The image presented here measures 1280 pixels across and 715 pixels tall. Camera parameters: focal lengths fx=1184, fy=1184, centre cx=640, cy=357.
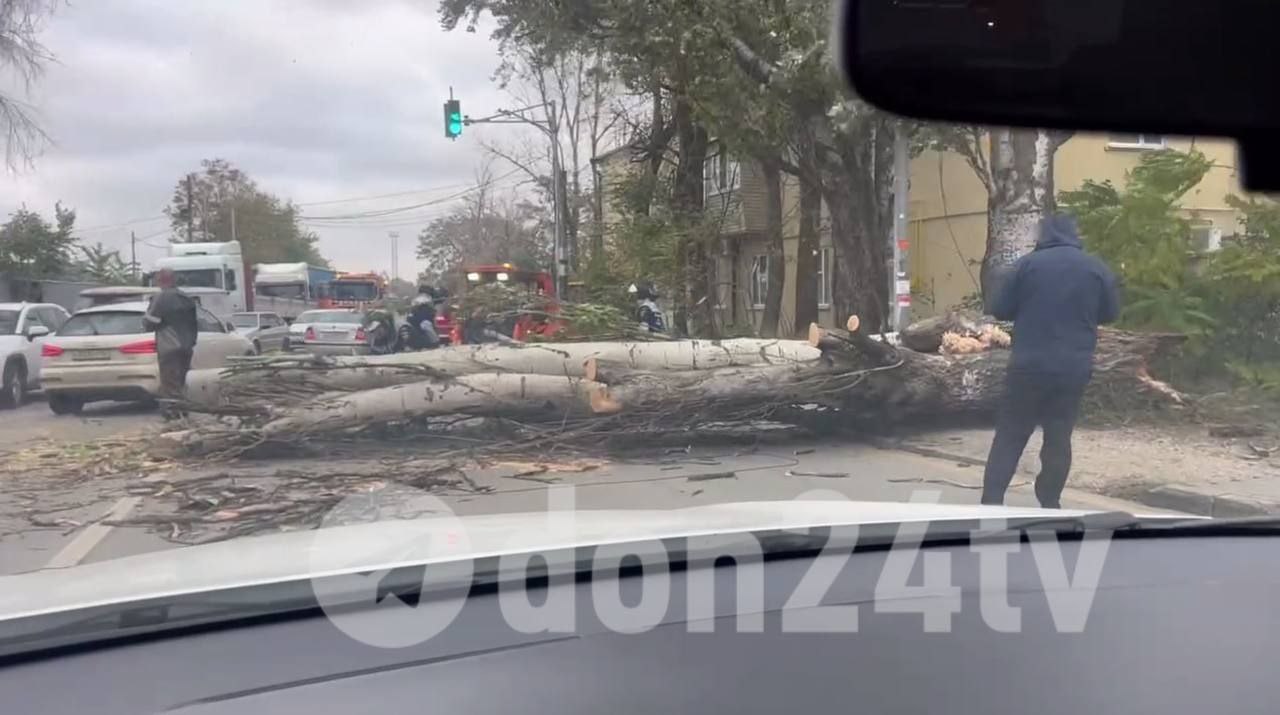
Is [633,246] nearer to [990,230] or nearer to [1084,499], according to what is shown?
[990,230]

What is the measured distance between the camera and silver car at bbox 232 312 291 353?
19727 mm

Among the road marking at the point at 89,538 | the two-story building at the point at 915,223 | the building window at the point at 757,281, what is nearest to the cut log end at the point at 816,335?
the two-story building at the point at 915,223

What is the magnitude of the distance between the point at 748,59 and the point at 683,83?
7.36 ft

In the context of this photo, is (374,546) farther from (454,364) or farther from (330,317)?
(330,317)

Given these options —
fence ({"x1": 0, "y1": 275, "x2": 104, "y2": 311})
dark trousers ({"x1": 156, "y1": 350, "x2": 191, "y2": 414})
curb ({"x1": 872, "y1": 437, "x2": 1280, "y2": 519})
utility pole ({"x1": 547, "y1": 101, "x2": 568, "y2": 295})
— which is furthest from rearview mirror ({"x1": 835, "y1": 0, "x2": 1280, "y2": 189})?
utility pole ({"x1": 547, "y1": 101, "x2": 568, "y2": 295})

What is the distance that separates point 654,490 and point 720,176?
19.8 meters

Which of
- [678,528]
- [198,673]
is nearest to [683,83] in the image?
[678,528]

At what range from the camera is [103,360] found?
45.8 ft

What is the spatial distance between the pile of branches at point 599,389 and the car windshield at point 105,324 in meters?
4.13

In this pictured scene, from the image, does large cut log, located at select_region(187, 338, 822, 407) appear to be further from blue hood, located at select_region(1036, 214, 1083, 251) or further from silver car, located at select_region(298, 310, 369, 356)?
silver car, located at select_region(298, 310, 369, 356)

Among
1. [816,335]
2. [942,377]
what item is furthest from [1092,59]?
[942,377]

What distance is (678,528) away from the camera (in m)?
3.63

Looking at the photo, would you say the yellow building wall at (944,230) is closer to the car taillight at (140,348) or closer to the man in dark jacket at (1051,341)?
the car taillight at (140,348)

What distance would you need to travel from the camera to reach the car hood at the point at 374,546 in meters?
2.94
